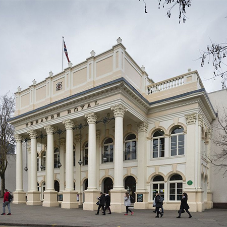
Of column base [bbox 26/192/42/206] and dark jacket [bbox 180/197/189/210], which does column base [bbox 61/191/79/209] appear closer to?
column base [bbox 26/192/42/206]

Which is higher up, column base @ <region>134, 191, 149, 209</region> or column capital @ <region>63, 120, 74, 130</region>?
column capital @ <region>63, 120, 74, 130</region>

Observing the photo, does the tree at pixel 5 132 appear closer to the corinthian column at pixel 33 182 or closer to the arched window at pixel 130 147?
the corinthian column at pixel 33 182

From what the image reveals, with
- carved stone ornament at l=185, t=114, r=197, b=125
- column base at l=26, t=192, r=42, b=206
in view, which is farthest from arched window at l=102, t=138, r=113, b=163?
carved stone ornament at l=185, t=114, r=197, b=125

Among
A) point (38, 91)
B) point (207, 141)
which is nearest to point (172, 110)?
point (207, 141)

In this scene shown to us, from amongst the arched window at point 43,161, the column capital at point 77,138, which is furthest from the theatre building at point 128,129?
the arched window at point 43,161

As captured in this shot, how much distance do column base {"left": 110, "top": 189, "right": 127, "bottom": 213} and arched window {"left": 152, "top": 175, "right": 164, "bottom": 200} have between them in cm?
426

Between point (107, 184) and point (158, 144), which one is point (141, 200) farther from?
point (158, 144)

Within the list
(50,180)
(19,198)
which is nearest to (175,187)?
(50,180)

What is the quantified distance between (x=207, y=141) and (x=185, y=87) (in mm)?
6186

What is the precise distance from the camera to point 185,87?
71.2ft

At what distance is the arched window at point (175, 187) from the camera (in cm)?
2070

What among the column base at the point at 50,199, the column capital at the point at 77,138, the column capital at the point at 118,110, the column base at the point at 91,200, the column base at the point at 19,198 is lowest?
the column base at the point at 19,198

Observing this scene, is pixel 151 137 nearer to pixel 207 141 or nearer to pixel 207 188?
pixel 207 141

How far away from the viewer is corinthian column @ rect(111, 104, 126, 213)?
18170 millimetres
